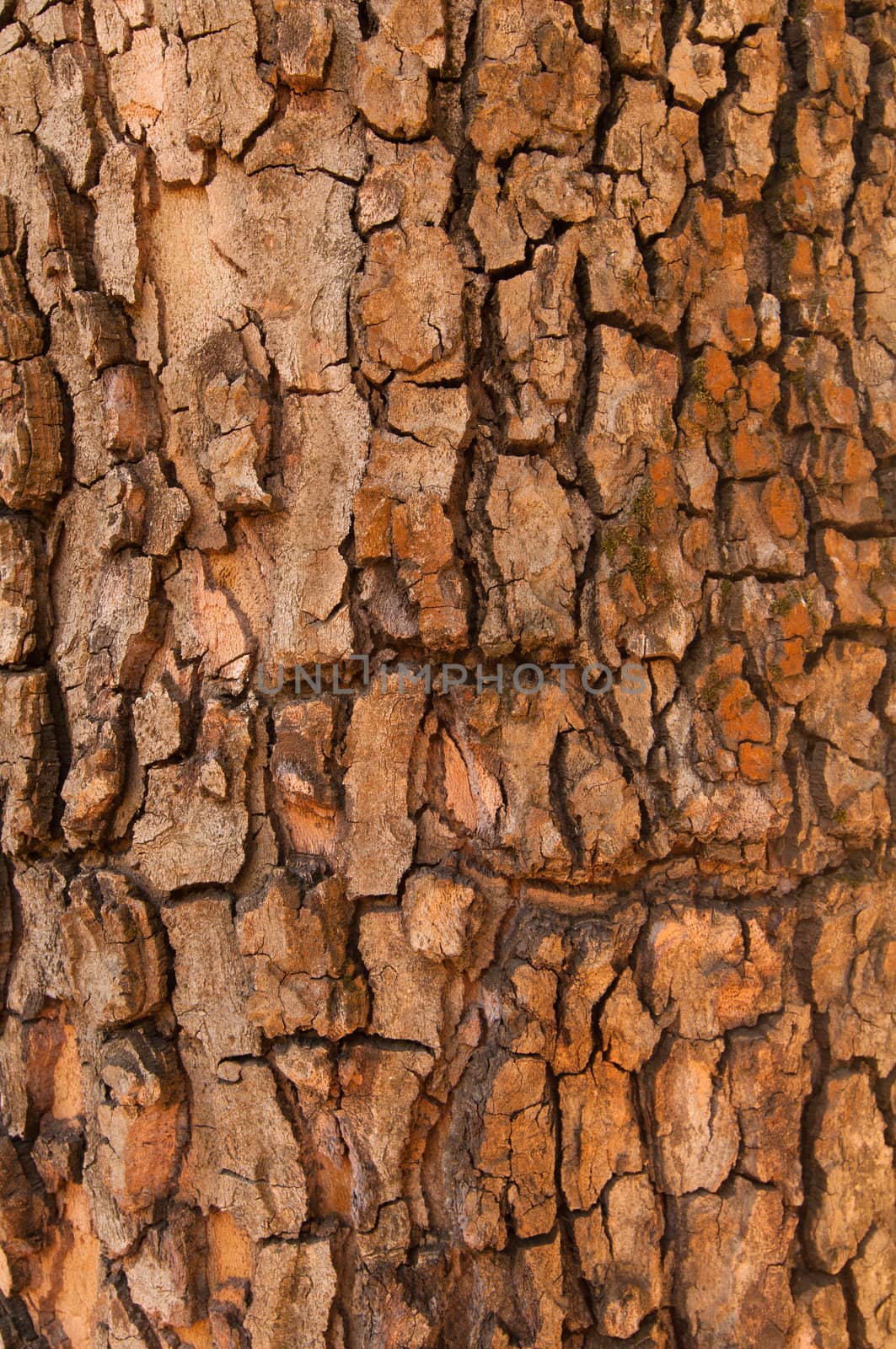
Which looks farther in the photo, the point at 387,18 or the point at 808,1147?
the point at 808,1147

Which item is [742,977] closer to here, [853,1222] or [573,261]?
[853,1222]

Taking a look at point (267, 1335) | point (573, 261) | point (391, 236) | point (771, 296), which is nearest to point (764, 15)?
point (771, 296)

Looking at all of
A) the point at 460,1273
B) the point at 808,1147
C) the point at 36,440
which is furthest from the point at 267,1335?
the point at 36,440

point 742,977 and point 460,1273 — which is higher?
point 742,977

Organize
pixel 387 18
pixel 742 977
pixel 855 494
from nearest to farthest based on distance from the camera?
pixel 387 18 → pixel 742 977 → pixel 855 494

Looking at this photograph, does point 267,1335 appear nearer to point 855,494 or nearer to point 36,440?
point 36,440

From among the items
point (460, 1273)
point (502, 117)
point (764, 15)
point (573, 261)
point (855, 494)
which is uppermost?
point (764, 15)

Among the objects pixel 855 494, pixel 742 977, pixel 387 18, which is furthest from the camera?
pixel 855 494
